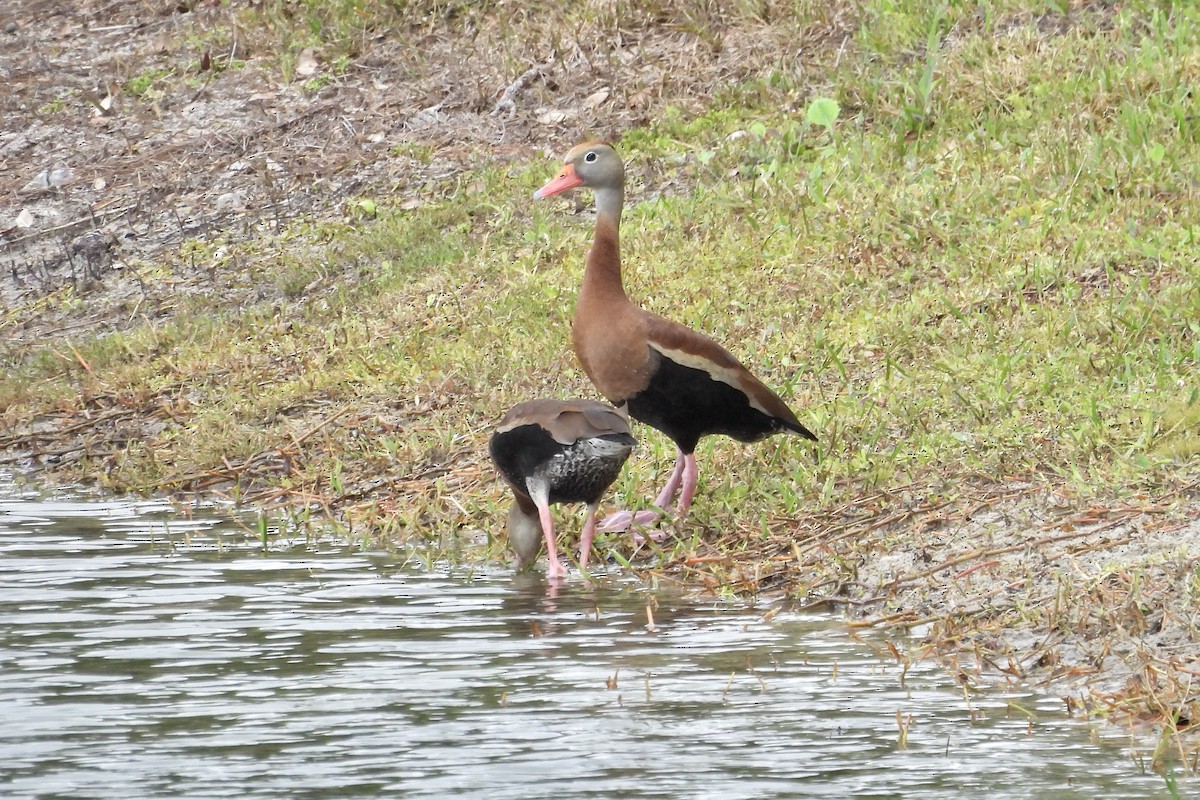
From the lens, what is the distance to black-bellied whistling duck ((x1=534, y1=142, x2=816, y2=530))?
317 inches

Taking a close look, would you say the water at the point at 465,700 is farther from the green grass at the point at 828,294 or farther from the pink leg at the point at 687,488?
the green grass at the point at 828,294

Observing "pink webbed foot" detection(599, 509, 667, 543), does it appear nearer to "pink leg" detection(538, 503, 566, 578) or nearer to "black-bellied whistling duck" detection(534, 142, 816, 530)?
"black-bellied whistling duck" detection(534, 142, 816, 530)

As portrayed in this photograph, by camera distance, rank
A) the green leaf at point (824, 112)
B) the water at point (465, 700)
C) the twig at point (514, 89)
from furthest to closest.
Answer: the twig at point (514, 89) → the green leaf at point (824, 112) → the water at point (465, 700)

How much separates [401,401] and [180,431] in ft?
4.08

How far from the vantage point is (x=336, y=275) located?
492 inches

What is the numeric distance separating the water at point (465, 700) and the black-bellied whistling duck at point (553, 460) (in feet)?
0.82

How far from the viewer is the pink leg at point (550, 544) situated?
25.2ft

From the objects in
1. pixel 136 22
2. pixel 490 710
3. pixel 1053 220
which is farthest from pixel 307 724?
pixel 136 22

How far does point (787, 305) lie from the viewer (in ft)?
33.8

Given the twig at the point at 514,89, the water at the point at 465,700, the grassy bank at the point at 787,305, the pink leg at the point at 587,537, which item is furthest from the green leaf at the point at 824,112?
the water at the point at 465,700

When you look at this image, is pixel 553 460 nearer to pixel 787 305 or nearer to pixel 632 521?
pixel 632 521

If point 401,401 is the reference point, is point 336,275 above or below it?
above

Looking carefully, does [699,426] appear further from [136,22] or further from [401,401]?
[136,22]

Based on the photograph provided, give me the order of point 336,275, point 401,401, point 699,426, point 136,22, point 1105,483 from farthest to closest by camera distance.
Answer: point 136,22, point 336,275, point 401,401, point 699,426, point 1105,483
